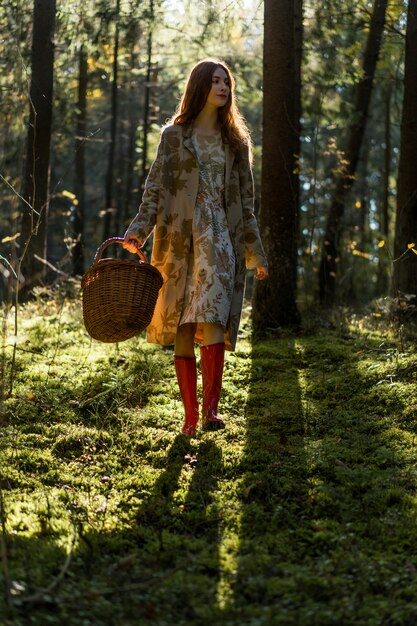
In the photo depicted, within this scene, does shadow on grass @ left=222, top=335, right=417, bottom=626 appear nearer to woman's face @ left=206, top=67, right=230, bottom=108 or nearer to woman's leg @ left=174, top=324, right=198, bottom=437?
woman's leg @ left=174, top=324, right=198, bottom=437

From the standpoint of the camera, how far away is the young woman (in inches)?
198

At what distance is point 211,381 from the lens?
5012mm

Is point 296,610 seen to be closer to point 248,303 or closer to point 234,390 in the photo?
point 234,390

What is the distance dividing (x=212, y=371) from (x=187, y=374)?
19cm

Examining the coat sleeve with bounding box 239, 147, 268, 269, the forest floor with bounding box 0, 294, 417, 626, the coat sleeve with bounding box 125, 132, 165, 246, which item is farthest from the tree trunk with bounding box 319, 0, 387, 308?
the coat sleeve with bounding box 125, 132, 165, 246

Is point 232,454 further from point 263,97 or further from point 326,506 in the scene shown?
point 263,97

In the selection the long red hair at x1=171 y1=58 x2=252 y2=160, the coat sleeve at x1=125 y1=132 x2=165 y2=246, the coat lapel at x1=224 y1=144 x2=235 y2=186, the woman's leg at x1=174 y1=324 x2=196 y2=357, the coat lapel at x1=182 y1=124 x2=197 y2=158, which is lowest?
the woman's leg at x1=174 y1=324 x2=196 y2=357

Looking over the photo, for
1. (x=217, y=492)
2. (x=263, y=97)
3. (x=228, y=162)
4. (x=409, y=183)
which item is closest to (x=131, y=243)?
(x=228, y=162)

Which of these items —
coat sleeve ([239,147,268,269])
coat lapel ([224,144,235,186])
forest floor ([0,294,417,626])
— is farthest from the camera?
coat sleeve ([239,147,268,269])

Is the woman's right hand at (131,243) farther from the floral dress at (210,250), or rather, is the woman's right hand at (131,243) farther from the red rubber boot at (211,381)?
the red rubber boot at (211,381)

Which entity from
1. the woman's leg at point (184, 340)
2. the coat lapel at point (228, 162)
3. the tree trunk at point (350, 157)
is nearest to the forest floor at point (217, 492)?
the woman's leg at point (184, 340)

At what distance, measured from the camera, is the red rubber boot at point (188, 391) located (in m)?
5.02

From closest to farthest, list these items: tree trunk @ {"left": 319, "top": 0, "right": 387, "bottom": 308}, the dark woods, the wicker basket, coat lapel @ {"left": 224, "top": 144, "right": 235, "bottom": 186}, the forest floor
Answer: the forest floor → the wicker basket → coat lapel @ {"left": 224, "top": 144, "right": 235, "bottom": 186} → the dark woods → tree trunk @ {"left": 319, "top": 0, "right": 387, "bottom": 308}

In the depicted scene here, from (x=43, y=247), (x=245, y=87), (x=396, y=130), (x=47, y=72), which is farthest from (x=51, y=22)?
(x=396, y=130)
